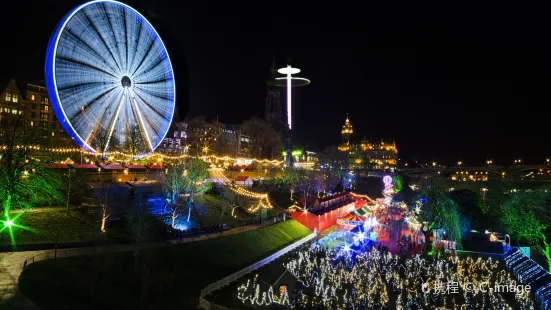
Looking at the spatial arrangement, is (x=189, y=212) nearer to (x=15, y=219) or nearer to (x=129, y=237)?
(x=129, y=237)

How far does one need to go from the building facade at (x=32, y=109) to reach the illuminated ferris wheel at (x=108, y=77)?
1780 centimetres

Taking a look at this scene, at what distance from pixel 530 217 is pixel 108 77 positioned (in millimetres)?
46592

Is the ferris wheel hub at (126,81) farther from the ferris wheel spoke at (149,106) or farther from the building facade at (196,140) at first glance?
the building facade at (196,140)

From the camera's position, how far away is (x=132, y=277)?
65.4 ft

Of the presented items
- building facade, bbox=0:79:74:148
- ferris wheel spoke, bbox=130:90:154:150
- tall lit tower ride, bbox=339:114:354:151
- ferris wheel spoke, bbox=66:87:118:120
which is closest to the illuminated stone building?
tall lit tower ride, bbox=339:114:354:151

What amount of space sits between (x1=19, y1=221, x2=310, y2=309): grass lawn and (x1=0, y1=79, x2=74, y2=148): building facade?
143 feet

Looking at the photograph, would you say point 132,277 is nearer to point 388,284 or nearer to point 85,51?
point 388,284

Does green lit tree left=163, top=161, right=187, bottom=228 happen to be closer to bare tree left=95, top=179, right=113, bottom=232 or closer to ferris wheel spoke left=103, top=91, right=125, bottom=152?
bare tree left=95, top=179, right=113, bottom=232

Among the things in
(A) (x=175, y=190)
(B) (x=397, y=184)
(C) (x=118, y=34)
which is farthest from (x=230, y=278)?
(B) (x=397, y=184)

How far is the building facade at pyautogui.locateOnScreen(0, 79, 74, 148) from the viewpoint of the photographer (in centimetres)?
6025

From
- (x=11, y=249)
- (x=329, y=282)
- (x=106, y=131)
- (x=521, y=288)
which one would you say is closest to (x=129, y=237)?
(x=11, y=249)

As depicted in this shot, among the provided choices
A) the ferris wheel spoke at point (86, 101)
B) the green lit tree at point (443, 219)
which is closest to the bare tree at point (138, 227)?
the ferris wheel spoke at point (86, 101)

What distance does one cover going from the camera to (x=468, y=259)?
30297mm

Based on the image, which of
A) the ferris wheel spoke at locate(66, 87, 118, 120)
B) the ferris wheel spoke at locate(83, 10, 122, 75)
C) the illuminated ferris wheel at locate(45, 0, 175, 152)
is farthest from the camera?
the ferris wheel spoke at locate(83, 10, 122, 75)
